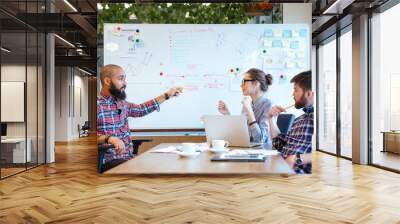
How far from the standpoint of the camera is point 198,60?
4910mm

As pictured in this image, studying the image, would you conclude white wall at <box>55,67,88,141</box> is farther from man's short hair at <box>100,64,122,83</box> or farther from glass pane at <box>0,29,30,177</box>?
man's short hair at <box>100,64,122,83</box>

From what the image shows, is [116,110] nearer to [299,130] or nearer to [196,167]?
[299,130]

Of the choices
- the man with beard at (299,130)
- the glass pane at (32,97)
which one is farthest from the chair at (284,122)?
the glass pane at (32,97)

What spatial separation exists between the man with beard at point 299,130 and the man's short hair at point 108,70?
1959 millimetres

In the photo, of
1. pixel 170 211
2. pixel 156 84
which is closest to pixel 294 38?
pixel 156 84

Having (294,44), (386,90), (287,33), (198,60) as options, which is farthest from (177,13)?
(386,90)

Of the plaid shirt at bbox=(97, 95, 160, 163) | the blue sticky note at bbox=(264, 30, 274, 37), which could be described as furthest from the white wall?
the blue sticky note at bbox=(264, 30, 274, 37)

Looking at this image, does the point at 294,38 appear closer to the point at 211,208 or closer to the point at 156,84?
the point at 156,84

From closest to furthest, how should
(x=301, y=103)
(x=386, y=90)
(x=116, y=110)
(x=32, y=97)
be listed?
(x=116, y=110)
(x=301, y=103)
(x=386, y=90)
(x=32, y=97)

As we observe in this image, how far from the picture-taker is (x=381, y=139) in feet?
23.8

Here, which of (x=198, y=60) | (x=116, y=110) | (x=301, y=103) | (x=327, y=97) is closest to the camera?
(x=116, y=110)

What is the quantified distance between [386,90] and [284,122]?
10.7 ft

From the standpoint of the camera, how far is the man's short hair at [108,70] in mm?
4887

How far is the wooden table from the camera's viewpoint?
1.39 metres
